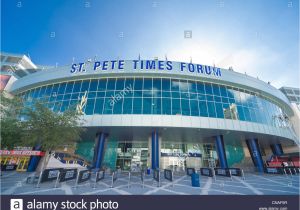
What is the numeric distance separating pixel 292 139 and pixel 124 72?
1287 inches

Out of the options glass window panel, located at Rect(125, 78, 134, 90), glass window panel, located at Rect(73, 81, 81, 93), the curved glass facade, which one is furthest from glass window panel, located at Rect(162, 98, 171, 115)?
glass window panel, located at Rect(73, 81, 81, 93)

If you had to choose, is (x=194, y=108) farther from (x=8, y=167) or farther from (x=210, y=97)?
(x=8, y=167)

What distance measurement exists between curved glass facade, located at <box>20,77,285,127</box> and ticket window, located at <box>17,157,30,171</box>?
28.5 ft

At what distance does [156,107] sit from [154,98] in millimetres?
1478

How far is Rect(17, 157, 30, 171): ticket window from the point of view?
22.4 metres

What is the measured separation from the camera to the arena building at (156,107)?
69.5 feet

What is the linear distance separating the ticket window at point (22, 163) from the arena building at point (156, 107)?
22.6ft

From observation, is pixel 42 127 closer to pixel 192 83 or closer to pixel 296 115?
pixel 192 83

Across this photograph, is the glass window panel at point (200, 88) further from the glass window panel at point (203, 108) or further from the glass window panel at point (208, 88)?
the glass window panel at point (203, 108)

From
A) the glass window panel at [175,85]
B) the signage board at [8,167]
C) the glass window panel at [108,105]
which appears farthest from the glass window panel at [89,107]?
the signage board at [8,167]

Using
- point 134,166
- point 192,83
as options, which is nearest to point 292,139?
point 192,83

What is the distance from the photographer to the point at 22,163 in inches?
898

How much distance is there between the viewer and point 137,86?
23250mm

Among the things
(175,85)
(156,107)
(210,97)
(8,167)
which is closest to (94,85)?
(156,107)
